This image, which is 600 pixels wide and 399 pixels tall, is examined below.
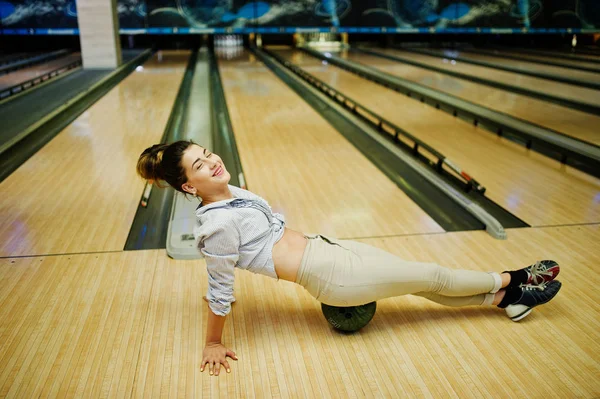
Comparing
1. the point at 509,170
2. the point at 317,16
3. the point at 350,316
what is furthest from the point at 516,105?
the point at 317,16

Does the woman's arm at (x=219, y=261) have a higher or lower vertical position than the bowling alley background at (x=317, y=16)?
lower

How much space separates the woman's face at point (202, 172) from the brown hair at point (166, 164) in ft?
0.05

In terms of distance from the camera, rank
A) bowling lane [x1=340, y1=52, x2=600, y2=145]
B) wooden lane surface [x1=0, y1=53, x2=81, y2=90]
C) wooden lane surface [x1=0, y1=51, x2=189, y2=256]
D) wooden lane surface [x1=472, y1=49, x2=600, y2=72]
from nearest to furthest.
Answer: wooden lane surface [x1=0, y1=51, x2=189, y2=256], bowling lane [x1=340, y1=52, x2=600, y2=145], wooden lane surface [x1=0, y1=53, x2=81, y2=90], wooden lane surface [x1=472, y1=49, x2=600, y2=72]

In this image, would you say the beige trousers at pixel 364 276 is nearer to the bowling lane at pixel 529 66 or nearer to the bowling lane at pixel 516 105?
the bowling lane at pixel 516 105

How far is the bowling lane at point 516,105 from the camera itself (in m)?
4.32

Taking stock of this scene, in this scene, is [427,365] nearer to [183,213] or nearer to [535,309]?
[535,309]

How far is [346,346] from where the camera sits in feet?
5.32

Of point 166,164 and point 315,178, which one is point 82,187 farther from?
point 166,164

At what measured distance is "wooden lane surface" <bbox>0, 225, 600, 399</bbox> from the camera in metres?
1.43

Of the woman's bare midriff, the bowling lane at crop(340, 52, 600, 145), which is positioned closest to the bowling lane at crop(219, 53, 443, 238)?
the woman's bare midriff

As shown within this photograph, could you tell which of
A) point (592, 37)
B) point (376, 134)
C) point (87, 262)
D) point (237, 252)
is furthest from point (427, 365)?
point (592, 37)

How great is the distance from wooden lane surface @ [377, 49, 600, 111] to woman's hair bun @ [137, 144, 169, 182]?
4929mm

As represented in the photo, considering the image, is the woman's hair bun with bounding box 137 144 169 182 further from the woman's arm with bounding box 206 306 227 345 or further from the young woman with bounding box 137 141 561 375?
the woman's arm with bounding box 206 306 227 345

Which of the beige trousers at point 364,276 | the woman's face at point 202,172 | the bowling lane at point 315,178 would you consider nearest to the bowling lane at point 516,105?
the bowling lane at point 315,178
